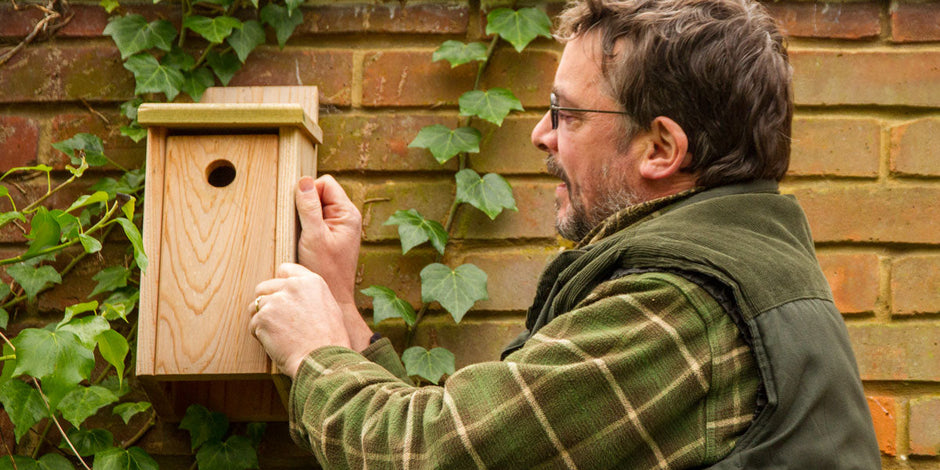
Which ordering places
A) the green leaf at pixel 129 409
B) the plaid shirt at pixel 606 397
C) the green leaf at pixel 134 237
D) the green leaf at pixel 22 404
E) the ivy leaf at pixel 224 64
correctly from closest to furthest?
the plaid shirt at pixel 606 397 → the green leaf at pixel 134 237 → the green leaf at pixel 22 404 → the green leaf at pixel 129 409 → the ivy leaf at pixel 224 64

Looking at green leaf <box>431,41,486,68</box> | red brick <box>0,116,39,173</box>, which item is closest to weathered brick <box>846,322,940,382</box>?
green leaf <box>431,41,486,68</box>

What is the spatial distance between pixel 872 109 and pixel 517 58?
2.16ft

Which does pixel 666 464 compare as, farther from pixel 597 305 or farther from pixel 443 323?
pixel 443 323

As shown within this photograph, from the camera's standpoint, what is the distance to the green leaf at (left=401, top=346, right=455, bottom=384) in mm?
1543

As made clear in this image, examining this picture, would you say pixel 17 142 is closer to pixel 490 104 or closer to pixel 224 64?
pixel 224 64

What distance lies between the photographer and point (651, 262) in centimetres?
109

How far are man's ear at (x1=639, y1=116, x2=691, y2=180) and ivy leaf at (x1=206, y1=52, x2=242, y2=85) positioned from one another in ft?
2.60

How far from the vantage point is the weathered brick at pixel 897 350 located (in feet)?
5.20

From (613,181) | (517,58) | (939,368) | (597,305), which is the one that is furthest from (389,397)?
(939,368)

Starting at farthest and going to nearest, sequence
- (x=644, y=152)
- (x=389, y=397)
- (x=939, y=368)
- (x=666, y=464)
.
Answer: (x=939, y=368)
(x=644, y=152)
(x=389, y=397)
(x=666, y=464)

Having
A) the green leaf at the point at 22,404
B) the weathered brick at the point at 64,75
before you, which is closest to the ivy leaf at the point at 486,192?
the weathered brick at the point at 64,75

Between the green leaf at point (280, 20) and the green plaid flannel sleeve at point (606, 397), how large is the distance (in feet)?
2.66

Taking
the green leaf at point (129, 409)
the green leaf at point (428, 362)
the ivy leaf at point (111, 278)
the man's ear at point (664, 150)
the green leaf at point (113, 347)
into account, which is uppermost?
the man's ear at point (664, 150)

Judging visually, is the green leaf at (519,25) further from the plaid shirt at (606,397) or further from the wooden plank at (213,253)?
the plaid shirt at (606,397)
